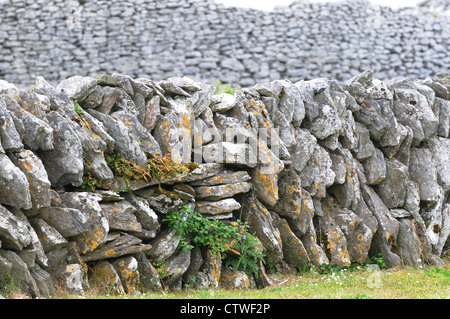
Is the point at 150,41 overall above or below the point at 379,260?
above

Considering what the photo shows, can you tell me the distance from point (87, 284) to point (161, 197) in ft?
4.70

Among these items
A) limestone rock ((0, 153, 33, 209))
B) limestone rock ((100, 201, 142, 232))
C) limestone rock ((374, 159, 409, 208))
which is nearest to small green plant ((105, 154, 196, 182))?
limestone rock ((100, 201, 142, 232))

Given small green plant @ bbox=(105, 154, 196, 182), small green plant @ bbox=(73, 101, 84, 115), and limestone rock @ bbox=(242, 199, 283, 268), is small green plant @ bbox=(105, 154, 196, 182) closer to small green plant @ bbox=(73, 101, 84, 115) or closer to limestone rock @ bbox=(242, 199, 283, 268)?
small green plant @ bbox=(73, 101, 84, 115)

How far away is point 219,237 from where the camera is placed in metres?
7.11

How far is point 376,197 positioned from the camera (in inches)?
364

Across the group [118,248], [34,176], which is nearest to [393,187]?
[118,248]

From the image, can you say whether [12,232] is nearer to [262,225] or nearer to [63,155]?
[63,155]

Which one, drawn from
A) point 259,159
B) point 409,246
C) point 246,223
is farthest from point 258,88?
point 409,246

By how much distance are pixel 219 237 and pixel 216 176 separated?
0.82 meters

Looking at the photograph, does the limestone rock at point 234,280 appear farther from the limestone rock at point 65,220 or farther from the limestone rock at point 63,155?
the limestone rock at point 63,155

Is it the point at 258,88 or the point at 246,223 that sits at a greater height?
the point at 258,88

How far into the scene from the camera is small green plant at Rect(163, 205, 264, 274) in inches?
268

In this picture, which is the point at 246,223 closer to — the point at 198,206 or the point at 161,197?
the point at 198,206

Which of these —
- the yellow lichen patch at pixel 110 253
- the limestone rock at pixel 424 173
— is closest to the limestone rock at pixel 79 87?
the yellow lichen patch at pixel 110 253
